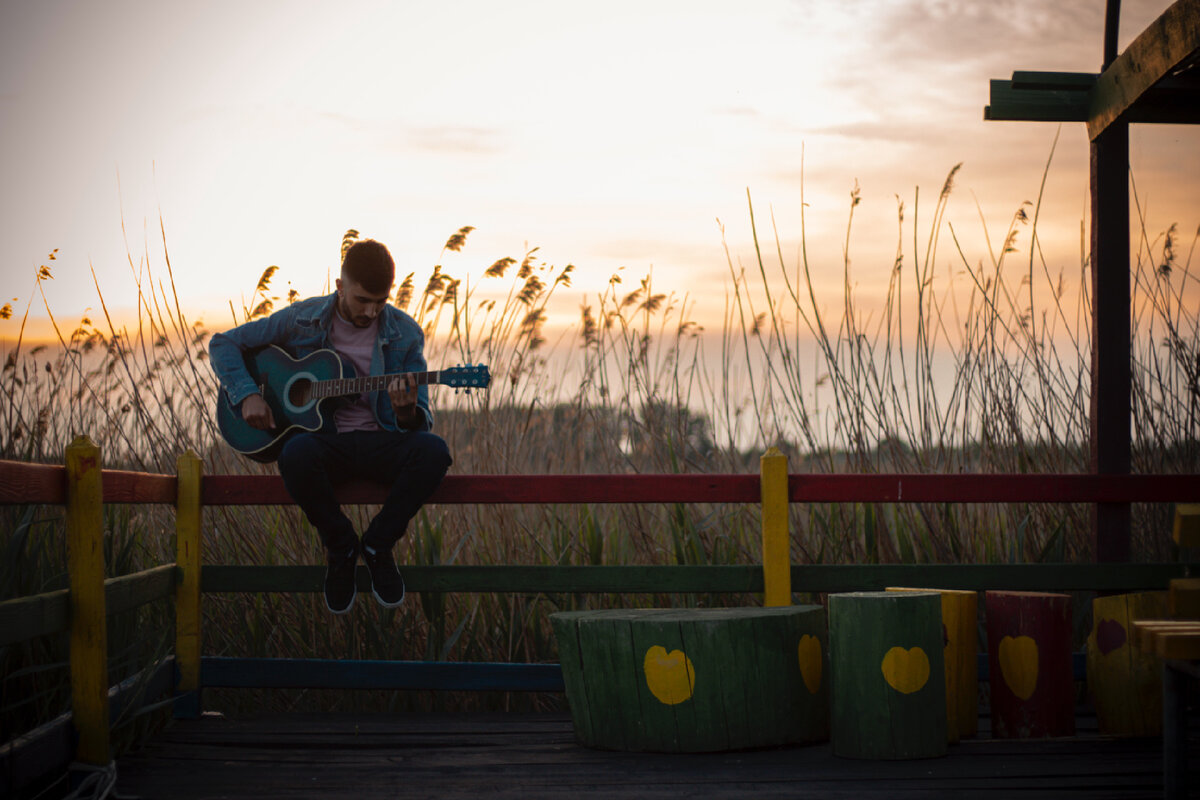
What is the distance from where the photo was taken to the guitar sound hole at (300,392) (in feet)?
13.1

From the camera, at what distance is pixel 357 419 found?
4.00 metres

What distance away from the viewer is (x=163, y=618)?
13.7 ft

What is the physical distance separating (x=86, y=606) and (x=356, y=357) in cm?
140

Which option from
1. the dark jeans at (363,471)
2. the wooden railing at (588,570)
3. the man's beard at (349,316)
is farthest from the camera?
the man's beard at (349,316)

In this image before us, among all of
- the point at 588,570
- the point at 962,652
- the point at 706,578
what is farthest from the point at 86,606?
the point at 962,652

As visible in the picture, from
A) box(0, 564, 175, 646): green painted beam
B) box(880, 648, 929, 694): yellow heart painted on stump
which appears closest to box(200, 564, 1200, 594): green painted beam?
box(0, 564, 175, 646): green painted beam

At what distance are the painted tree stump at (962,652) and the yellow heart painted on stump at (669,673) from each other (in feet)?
2.58

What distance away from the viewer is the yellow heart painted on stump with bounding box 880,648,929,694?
10.1ft

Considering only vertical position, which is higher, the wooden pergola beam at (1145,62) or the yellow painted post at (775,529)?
the wooden pergola beam at (1145,62)

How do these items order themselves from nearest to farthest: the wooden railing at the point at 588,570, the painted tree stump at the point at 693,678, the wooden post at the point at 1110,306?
1. the painted tree stump at the point at 693,678
2. the wooden railing at the point at 588,570
3. the wooden post at the point at 1110,306

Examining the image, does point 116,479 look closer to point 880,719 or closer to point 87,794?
point 87,794

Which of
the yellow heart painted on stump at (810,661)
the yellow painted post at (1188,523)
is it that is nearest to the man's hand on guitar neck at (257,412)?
the yellow heart painted on stump at (810,661)

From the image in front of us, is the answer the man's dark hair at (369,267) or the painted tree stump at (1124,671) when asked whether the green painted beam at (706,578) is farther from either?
the man's dark hair at (369,267)

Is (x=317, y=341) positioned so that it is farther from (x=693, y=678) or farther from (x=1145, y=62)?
(x=1145, y=62)
